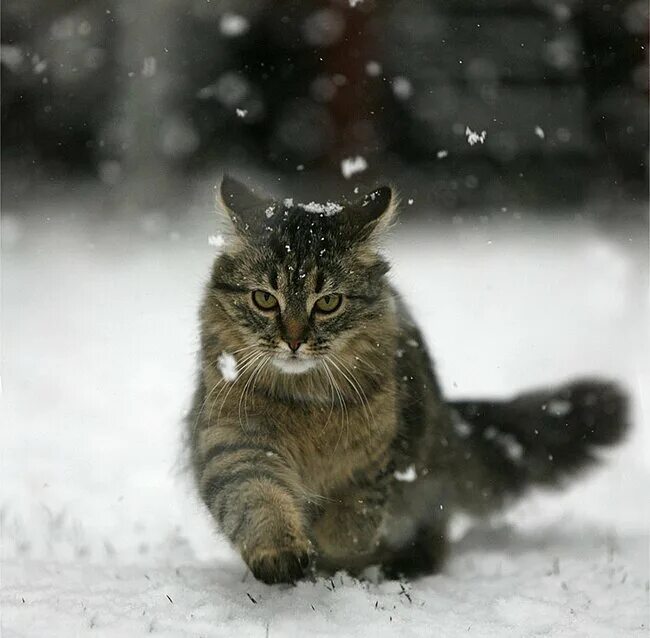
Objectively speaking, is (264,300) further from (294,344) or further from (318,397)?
(318,397)

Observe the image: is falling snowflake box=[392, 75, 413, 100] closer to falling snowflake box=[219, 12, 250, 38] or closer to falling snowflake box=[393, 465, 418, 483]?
falling snowflake box=[219, 12, 250, 38]

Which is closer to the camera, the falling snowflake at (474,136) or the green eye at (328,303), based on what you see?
the green eye at (328,303)

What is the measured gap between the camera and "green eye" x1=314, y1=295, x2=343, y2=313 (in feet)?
8.71

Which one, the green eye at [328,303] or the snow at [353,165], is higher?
the green eye at [328,303]

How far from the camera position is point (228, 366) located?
2807 mm

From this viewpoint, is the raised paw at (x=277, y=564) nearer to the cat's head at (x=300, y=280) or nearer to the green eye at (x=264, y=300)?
the cat's head at (x=300, y=280)

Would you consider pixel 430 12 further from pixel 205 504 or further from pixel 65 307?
pixel 205 504

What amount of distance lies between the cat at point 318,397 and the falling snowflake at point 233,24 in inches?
54.8

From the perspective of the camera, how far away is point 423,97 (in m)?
4.02

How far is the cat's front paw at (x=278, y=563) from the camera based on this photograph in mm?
2102

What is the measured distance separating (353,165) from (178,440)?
5.38 feet

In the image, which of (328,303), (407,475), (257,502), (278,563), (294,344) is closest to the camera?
(278,563)

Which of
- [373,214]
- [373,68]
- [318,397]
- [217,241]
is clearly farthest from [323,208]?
[373,68]

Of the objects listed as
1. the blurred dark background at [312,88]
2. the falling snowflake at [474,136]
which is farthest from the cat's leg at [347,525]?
the falling snowflake at [474,136]
